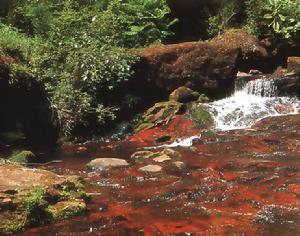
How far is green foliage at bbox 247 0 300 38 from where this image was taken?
1953cm

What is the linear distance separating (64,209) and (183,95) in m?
8.92

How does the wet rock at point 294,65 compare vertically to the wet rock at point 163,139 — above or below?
above

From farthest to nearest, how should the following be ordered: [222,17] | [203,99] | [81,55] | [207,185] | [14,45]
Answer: [222,17] < [203,99] < [81,55] < [14,45] < [207,185]

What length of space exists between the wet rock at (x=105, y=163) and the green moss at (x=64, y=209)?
300 centimetres

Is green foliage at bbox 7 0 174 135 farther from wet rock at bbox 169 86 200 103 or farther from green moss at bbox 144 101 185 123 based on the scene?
wet rock at bbox 169 86 200 103

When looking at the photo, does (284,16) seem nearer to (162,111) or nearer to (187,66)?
(187,66)

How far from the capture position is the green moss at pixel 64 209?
776cm

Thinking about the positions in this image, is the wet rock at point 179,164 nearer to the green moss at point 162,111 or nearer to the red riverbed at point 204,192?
the red riverbed at point 204,192

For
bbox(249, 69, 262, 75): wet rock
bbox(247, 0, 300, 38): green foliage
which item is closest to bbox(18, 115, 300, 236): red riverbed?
bbox(249, 69, 262, 75): wet rock

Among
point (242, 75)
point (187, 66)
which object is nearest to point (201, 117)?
point (187, 66)

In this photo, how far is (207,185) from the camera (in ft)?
30.6

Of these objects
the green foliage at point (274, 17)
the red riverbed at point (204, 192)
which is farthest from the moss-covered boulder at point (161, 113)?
the green foliage at point (274, 17)

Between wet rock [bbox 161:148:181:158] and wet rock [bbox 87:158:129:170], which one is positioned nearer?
wet rock [bbox 87:158:129:170]

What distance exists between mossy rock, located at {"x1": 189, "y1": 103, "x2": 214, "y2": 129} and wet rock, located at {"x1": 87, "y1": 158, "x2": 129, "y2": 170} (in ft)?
13.1
